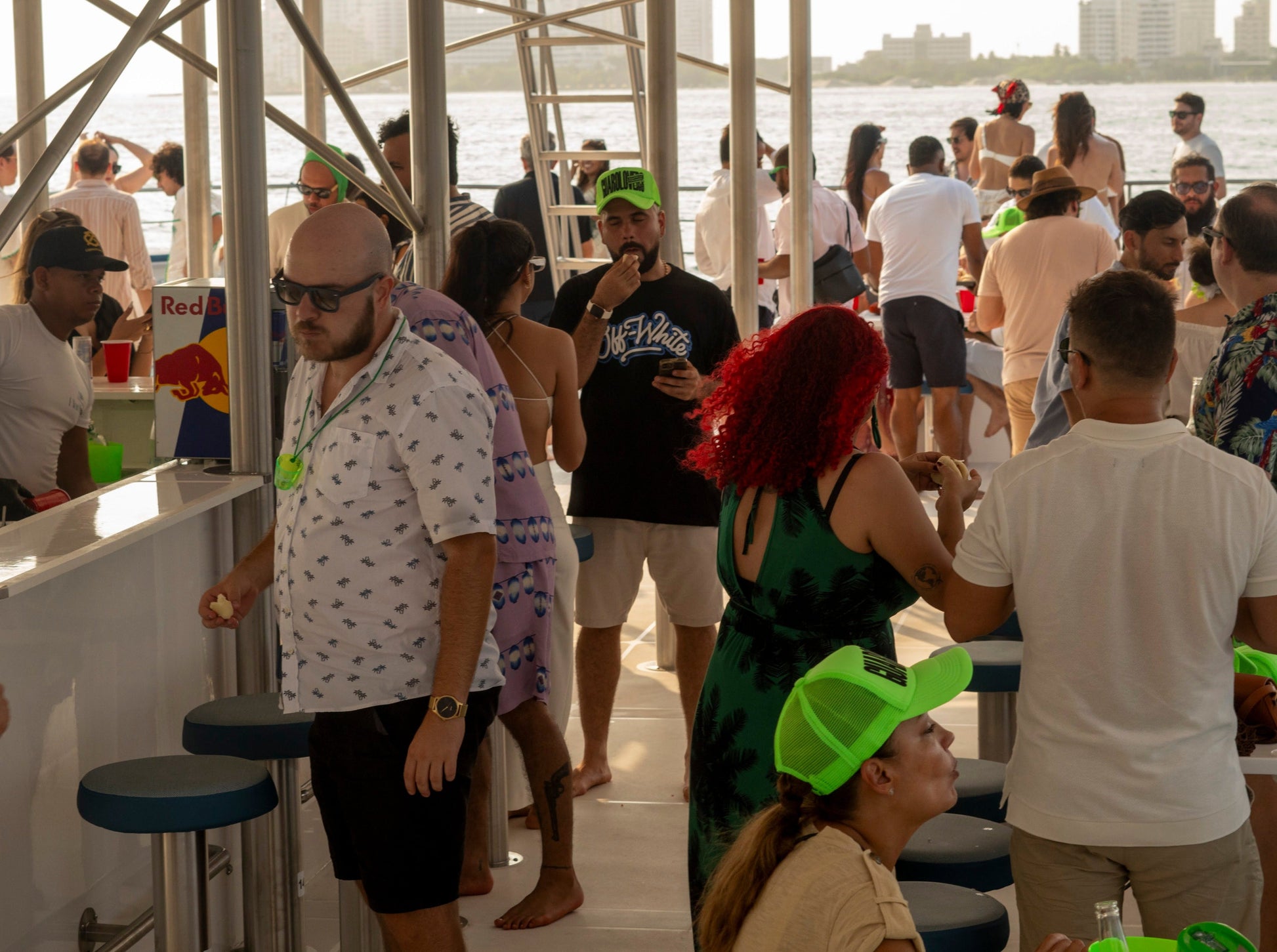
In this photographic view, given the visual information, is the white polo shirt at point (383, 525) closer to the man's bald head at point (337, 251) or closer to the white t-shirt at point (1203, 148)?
the man's bald head at point (337, 251)

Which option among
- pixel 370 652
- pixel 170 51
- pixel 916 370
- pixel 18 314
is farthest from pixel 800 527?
pixel 916 370

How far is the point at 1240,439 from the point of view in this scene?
2855 millimetres

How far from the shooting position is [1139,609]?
2117 mm

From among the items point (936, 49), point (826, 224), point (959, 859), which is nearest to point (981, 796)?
point (959, 859)

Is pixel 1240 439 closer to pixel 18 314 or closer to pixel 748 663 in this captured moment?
pixel 748 663

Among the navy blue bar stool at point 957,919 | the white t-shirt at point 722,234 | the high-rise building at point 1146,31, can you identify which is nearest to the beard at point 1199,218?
the white t-shirt at point 722,234

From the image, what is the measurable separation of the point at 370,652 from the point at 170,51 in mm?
2545

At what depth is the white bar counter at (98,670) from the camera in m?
2.73

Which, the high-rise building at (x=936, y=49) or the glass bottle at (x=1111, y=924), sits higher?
the high-rise building at (x=936, y=49)

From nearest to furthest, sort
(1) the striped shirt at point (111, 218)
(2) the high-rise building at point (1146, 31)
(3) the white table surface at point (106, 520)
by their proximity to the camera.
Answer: (3) the white table surface at point (106, 520) < (1) the striped shirt at point (111, 218) < (2) the high-rise building at point (1146, 31)

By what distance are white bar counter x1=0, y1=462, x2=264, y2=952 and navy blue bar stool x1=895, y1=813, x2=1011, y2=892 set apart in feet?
4.71

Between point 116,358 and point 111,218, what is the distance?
3008 millimetres

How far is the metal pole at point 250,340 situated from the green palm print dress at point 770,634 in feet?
3.97

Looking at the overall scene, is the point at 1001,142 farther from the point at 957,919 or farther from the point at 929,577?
the point at 957,919
